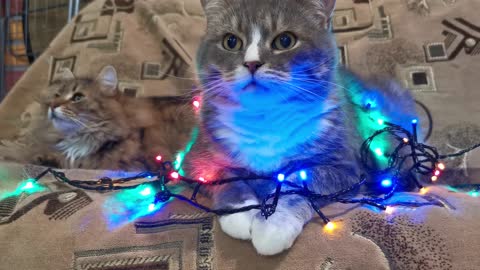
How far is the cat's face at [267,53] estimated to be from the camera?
3.13 feet

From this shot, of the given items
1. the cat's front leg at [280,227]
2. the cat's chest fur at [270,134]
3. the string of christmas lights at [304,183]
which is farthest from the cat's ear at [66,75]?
A: the cat's front leg at [280,227]

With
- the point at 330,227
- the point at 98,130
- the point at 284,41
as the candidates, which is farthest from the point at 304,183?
the point at 98,130

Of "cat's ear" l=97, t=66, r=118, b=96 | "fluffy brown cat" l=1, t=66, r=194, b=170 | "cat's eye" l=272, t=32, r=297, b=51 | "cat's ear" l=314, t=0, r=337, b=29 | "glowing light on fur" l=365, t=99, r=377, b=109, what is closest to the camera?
"cat's eye" l=272, t=32, r=297, b=51

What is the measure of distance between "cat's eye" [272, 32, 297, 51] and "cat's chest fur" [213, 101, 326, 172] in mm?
150

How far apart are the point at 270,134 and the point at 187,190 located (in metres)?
0.26

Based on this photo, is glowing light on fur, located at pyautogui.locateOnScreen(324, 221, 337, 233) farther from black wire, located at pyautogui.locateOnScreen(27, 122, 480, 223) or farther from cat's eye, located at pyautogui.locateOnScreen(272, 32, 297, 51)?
cat's eye, located at pyautogui.locateOnScreen(272, 32, 297, 51)

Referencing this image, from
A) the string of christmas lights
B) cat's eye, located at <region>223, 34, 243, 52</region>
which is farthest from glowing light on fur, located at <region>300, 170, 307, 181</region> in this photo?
cat's eye, located at <region>223, 34, 243, 52</region>

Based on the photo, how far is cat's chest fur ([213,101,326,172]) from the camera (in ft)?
3.40

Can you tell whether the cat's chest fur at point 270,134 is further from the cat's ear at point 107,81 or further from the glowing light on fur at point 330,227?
the cat's ear at point 107,81

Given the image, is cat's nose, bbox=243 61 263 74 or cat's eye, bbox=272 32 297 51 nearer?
cat's nose, bbox=243 61 263 74

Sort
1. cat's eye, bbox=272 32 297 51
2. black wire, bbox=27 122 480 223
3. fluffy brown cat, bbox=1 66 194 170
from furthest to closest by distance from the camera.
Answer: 1. fluffy brown cat, bbox=1 66 194 170
2. cat's eye, bbox=272 32 297 51
3. black wire, bbox=27 122 480 223

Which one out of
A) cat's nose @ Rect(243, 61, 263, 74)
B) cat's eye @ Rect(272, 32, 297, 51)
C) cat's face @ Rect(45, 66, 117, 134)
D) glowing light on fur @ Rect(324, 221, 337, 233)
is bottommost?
glowing light on fur @ Rect(324, 221, 337, 233)

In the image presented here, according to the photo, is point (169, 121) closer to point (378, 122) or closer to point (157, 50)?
point (157, 50)

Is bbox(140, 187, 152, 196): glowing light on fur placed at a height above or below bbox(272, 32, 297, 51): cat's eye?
below
